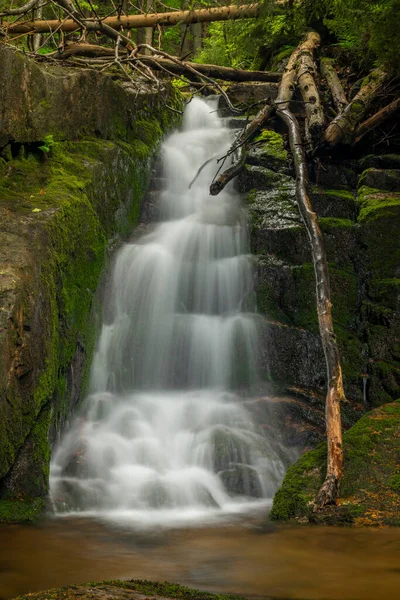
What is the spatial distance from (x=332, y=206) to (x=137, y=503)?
514 centimetres

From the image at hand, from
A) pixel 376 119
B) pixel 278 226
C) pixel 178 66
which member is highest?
pixel 178 66

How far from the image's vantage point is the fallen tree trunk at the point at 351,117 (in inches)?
345

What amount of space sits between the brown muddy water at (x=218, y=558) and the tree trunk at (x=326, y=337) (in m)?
0.56

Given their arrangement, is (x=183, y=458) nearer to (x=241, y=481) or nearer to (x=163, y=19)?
(x=241, y=481)

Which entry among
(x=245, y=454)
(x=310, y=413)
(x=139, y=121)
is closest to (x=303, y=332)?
(x=310, y=413)

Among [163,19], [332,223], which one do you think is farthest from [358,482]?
[163,19]

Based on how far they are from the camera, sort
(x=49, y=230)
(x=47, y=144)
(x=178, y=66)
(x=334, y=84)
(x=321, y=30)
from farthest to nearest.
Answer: (x=321, y=30)
(x=178, y=66)
(x=334, y=84)
(x=47, y=144)
(x=49, y=230)

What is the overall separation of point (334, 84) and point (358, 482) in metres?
7.93

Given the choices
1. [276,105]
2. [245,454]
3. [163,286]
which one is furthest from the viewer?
[276,105]

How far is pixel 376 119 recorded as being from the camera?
885 centimetres

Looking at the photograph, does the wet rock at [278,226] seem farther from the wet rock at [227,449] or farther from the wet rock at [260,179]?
the wet rock at [227,449]

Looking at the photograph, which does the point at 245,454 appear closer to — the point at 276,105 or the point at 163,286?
the point at 163,286

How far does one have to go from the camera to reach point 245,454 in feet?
19.5

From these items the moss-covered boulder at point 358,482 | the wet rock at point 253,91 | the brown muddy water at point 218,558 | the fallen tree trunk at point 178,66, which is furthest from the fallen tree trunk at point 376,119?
the brown muddy water at point 218,558
